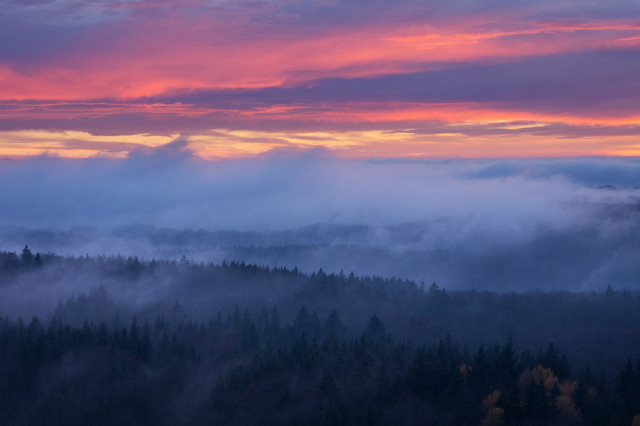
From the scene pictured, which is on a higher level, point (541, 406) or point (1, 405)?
point (541, 406)

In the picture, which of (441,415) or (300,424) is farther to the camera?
(300,424)

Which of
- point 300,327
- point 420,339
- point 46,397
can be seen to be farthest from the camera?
point 420,339

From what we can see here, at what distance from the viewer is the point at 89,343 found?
15088 cm

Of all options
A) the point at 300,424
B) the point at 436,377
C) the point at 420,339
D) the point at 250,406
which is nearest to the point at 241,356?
the point at 250,406

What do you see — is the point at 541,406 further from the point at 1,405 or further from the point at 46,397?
the point at 1,405

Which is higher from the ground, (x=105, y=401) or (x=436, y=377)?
(x=436, y=377)

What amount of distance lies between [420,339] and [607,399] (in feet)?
382

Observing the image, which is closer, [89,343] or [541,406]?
[541,406]

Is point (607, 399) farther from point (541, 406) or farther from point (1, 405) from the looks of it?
point (1, 405)

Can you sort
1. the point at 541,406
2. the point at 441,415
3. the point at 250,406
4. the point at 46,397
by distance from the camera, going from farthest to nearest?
1. the point at 46,397
2. the point at 250,406
3. the point at 441,415
4. the point at 541,406

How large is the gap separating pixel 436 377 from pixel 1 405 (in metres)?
96.9

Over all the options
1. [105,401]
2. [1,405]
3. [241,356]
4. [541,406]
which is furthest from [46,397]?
[541,406]

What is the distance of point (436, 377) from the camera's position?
10144 centimetres

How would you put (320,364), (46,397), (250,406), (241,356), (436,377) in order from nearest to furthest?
(436,377), (250,406), (320,364), (46,397), (241,356)
